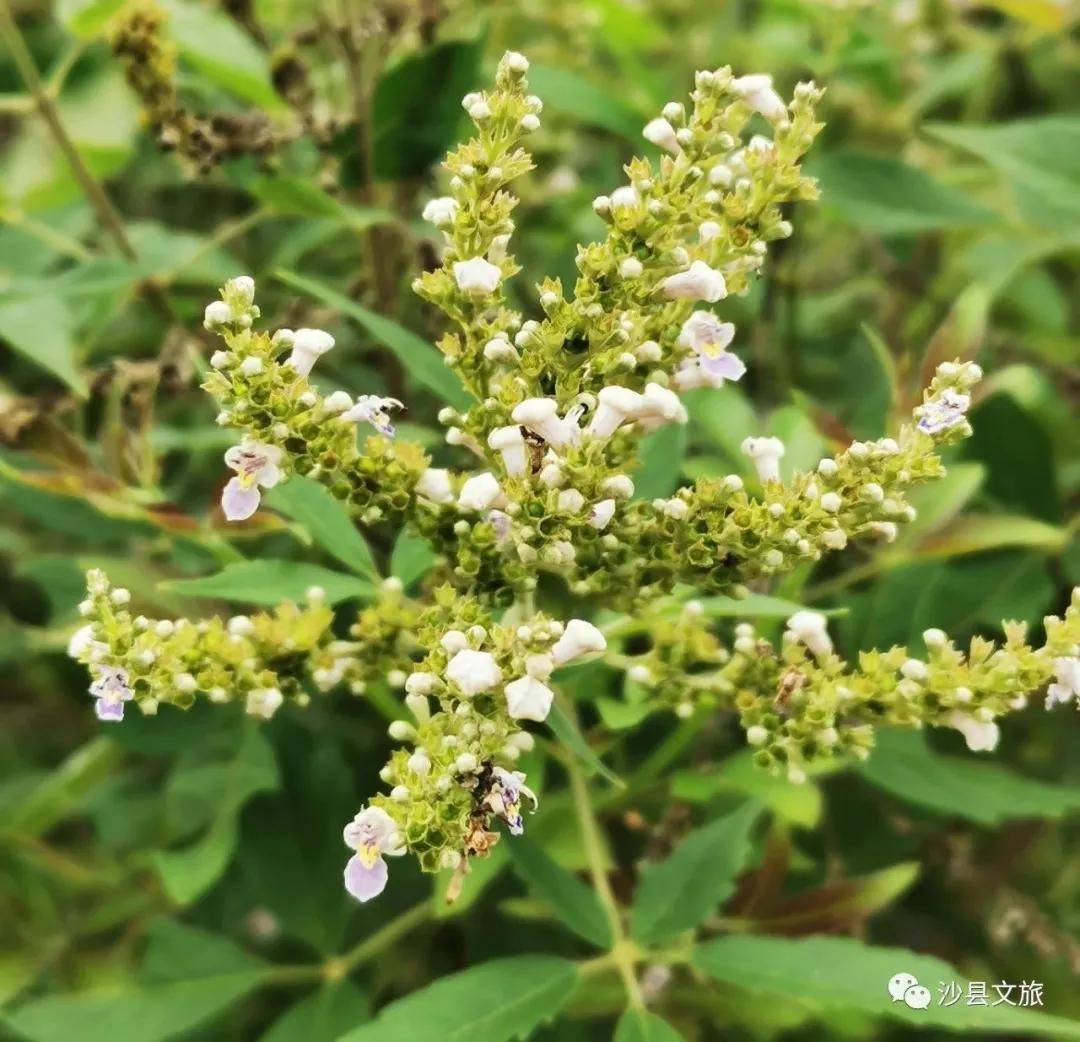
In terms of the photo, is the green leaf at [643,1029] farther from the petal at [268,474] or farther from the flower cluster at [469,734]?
the petal at [268,474]

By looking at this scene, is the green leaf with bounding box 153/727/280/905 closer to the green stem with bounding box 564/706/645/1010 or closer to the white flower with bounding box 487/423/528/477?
the green stem with bounding box 564/706/645/1010

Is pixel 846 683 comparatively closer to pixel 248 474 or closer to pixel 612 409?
pixel 612 409

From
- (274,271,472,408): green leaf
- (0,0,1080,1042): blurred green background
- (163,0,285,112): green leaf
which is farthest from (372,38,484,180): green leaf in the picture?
(274,271,472,408): green leaf

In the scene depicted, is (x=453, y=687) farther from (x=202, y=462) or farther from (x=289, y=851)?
(x=202, y=462)

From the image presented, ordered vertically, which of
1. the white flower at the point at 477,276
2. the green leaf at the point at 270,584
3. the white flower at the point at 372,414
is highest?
the white flower at the point at 477,276

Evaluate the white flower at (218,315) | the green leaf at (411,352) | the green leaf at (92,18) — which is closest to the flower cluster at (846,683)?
the green leaf at (411,352)

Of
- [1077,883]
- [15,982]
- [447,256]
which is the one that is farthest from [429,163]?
[1077,883]
